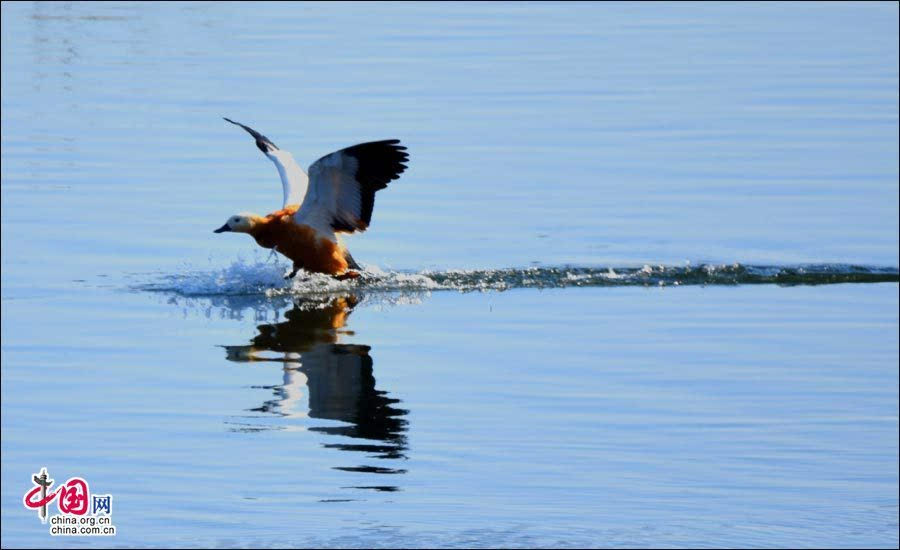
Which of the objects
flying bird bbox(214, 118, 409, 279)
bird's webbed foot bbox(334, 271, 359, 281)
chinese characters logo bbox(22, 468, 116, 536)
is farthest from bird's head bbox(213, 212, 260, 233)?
chinese characters logo bbox(22, 468, 116, 536)

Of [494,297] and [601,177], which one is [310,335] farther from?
[601,177]

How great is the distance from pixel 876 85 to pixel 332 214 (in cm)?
1101

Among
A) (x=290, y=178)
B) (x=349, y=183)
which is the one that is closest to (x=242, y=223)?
(x=349, y=183)

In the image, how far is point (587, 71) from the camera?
80.4 ft

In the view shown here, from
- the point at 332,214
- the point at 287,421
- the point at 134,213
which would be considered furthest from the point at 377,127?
the point at 287,421

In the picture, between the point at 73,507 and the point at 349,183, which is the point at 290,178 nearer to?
the point at 349,183

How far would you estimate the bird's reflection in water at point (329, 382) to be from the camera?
983 cm

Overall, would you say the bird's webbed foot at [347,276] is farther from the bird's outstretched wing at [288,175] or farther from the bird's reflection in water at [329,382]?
the bird's outstretched wing at [288,175]

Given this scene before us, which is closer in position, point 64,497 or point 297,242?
point 64,497

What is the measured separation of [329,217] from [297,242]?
302mm

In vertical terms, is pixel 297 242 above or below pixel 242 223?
below

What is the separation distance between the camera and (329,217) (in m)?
13.9

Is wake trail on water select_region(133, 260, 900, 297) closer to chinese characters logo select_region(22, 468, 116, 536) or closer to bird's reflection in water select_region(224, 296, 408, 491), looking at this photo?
bird's reflection in water select_region(224, 296, 408, 491)

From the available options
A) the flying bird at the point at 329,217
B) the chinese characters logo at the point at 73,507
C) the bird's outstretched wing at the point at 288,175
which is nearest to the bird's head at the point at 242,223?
the flying bird at the point at 329,217
